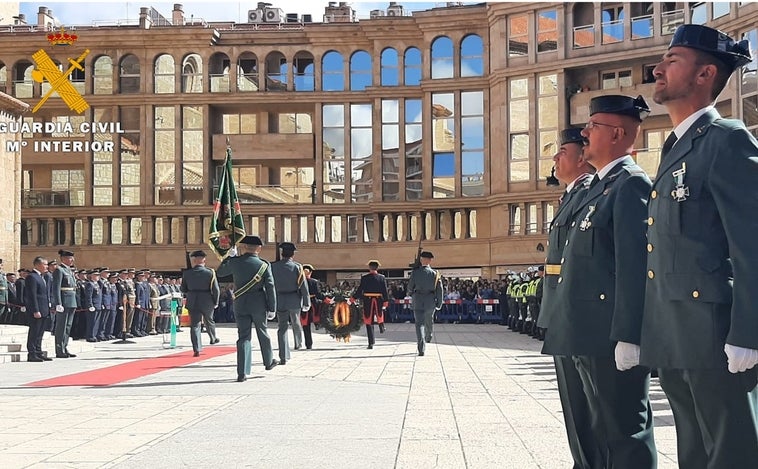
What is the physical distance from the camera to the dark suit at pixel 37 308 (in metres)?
18.4

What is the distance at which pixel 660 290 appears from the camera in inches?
159

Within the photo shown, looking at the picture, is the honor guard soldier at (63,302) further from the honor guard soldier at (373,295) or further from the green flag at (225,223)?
the honor guard soldier at (373,295)

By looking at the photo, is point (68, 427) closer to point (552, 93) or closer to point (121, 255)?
point (552, 93)

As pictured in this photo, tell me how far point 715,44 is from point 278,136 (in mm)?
53889

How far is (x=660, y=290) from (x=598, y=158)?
1546mm

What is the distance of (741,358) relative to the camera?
3523mm

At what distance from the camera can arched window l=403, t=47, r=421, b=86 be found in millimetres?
56062

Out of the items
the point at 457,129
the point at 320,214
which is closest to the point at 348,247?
the point at 320,214

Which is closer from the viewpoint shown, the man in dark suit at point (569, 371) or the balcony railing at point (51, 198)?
the man in dark suit at point (569, 371)

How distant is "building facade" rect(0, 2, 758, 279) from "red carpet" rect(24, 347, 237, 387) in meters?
35.0

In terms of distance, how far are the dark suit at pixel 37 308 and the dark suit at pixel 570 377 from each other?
47.4 feet

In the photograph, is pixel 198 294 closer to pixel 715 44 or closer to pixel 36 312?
pixel 36 312

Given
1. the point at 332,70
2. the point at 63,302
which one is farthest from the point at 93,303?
the point at 332,70

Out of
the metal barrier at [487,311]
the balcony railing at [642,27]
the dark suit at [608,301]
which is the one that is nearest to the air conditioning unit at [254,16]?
the balcony railing at [642,27]
